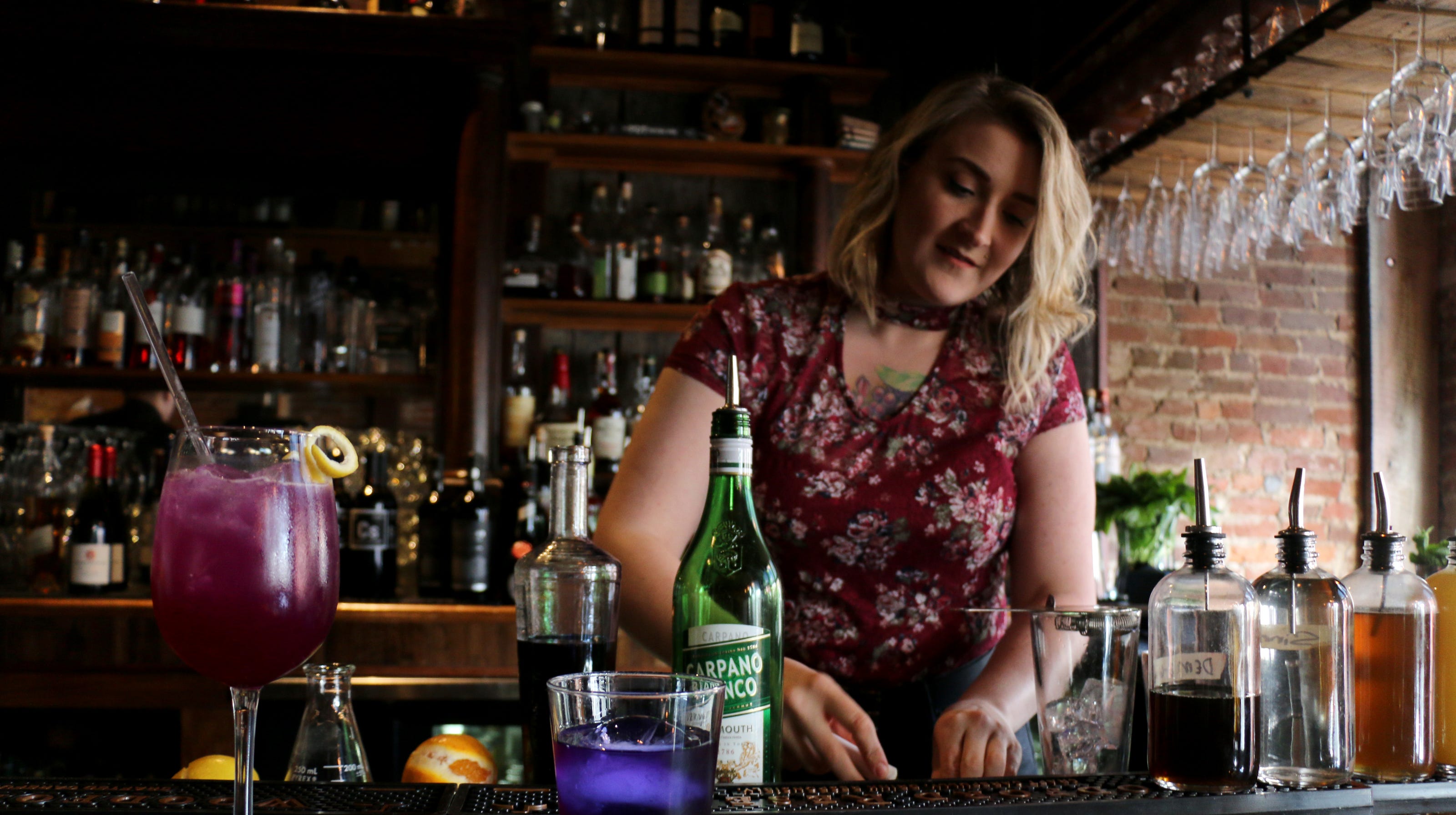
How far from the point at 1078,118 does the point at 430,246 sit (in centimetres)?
191

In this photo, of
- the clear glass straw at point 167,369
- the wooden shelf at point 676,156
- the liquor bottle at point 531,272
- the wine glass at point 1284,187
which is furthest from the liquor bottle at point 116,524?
the wine glass at point 1284,187

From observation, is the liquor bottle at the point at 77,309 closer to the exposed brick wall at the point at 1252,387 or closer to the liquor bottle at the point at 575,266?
the liquor bottle at the point at 575,266

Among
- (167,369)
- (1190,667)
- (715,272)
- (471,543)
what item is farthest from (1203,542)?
(715,272)

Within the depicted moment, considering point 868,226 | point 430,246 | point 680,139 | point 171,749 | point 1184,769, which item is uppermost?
point 680,139

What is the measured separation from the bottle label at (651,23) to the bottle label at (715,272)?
2.05ft

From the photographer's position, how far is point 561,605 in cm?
77

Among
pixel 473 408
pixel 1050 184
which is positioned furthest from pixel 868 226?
pixel 473 408

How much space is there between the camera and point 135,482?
2980mm

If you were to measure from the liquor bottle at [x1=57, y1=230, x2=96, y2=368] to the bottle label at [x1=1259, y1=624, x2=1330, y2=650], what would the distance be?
299 centimetres

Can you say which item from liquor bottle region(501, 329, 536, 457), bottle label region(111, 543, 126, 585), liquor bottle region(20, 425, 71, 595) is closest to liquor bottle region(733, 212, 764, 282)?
liquor bottle region(501, 329, 536, 457)

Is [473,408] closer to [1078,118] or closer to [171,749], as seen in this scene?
[171,749]

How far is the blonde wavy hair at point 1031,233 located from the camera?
1.37 meters

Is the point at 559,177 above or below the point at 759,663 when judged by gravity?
above

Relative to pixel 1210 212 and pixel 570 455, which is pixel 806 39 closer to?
pixel 1210 212
